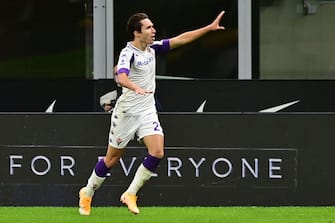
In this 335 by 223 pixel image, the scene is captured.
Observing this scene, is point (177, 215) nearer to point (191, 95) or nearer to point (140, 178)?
point (140, 178)

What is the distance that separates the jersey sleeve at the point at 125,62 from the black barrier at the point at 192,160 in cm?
199

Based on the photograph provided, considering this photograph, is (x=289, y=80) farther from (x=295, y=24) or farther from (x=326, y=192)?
(x=326, y=192)

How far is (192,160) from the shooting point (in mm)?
10688

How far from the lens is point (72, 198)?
35.2 ft

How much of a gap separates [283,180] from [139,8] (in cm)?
512

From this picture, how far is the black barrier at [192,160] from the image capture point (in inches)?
417

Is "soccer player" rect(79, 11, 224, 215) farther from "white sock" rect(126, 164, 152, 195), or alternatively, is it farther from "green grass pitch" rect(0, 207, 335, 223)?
"green grass pitch" rect(0, 207, 335, 223)

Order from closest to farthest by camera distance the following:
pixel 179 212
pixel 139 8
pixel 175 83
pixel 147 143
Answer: pixel 147 143, pixel 179 212, pixel 175 83, pixel 139 8

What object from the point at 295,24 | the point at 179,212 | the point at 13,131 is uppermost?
the point at 295,24

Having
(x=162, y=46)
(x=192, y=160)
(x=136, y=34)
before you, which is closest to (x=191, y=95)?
(x=192, y=160)

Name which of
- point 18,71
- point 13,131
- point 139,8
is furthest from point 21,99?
point 13,131

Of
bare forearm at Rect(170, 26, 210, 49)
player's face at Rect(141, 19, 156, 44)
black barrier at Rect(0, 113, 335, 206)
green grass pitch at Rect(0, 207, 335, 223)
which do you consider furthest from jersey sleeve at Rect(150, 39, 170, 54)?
green grass pitch at Rect(0, 207, 335, 223)

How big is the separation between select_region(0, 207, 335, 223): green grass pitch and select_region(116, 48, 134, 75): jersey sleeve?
1.48 metres

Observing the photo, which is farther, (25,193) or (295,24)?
(295,24)
